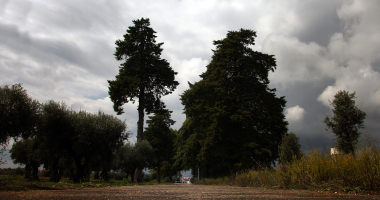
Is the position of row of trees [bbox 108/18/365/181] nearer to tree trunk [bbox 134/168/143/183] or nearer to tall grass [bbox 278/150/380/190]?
tree trunk [bbox 134/168/143/183]

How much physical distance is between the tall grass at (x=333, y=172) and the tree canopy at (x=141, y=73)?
60.2ft

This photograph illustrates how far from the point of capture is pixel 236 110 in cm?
2186

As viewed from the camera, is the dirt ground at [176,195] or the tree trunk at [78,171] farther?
the tree trunk at [78,171]

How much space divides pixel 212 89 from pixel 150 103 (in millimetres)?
7322

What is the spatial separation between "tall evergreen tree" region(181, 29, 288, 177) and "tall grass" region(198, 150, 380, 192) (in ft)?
38.9

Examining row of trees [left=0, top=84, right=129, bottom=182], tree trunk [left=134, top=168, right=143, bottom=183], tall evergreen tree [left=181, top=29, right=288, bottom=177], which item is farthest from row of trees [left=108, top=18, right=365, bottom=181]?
row of trees [left=0, top=84, right=129, bottom=182]

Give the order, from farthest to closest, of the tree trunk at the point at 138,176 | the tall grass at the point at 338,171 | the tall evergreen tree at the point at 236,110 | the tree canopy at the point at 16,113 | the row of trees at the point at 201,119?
the tree trunk at the point at 138,176 < the tall evergreen tree at the point at 236,110 < the row of trees at the point at 201,119 < the tree canopy at the point at 16,113 < the tall grass at the point at 338,171

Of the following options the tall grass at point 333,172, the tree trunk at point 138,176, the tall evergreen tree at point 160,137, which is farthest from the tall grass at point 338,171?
the tall evergreen tree at point 160,137

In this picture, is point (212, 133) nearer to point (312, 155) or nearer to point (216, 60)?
point (216, 60)

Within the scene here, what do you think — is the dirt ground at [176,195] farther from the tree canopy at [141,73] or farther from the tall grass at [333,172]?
the tree canopy at [141,73]

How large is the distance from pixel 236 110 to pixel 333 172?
49.7 feet

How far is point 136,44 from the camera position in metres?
27.6

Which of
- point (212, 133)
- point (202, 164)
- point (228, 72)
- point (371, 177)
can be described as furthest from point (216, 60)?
point (371, 177)

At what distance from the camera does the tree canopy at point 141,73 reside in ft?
80.1
